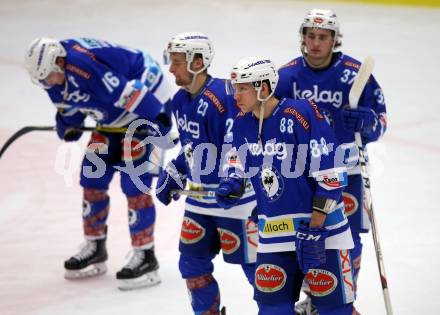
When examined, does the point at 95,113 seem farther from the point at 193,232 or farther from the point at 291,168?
the point at 291,168

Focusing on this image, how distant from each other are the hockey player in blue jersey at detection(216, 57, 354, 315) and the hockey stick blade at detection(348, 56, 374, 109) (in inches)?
23.4

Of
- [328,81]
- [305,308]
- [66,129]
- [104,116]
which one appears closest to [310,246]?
[328,81]

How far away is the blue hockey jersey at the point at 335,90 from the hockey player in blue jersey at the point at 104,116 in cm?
100

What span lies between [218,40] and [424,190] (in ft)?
12.2

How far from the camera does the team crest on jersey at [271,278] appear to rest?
155 inches

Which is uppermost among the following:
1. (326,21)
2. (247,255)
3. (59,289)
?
(326,21)

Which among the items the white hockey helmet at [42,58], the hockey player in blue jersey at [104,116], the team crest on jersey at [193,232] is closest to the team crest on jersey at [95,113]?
the hockey player in blue jersey at [104,116]

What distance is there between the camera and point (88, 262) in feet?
18.4

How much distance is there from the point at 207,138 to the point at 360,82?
70cm

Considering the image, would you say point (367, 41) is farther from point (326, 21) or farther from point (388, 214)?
point (326, 21)

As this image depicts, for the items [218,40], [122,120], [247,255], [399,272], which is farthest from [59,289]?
[218,40]

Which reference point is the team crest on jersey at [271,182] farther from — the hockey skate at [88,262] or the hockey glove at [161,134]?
the hockey skate at [88,262]

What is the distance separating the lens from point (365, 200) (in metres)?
4.64

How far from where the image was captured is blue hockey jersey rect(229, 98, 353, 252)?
12.7 feet
